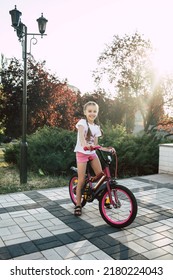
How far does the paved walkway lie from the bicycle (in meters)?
0.17

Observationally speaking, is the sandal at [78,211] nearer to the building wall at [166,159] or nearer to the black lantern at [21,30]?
the building wall at [166,159]

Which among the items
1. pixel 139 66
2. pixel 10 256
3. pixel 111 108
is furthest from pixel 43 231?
pixel 111 108

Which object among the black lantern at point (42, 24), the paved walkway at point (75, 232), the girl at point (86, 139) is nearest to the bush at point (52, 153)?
the paved walkway at point (75, 232)

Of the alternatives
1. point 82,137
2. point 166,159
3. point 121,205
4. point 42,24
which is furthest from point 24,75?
point 166,159

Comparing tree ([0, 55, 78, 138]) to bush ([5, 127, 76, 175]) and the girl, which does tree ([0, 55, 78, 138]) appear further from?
the girl

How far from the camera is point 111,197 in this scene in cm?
431

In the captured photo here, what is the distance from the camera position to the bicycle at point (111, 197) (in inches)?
162

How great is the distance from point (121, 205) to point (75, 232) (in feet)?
2.56

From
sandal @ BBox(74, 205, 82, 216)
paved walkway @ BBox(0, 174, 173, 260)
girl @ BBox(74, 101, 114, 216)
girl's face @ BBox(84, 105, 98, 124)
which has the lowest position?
paved walkway @ BBox(0, 174, 173, 260)

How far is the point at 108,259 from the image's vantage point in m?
3.29

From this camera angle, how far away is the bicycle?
412 centimetres

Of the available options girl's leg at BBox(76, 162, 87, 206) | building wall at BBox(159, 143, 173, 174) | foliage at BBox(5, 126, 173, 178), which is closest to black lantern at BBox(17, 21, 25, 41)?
foliage at BBox(5, 126, 173, 178)

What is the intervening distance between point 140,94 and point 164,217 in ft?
72.0
